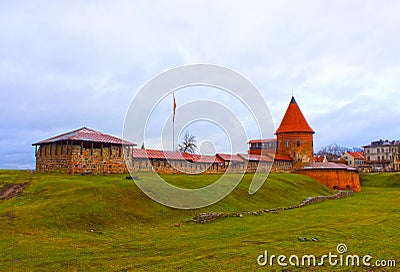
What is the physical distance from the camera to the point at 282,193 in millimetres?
32812

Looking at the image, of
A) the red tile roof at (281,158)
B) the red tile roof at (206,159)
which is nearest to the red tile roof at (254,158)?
the red tile roof at (281,158)

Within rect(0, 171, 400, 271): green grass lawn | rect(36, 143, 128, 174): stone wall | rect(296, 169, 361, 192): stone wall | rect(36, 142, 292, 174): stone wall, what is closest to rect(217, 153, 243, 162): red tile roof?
rect(36, 142, 292, 174): stone wall

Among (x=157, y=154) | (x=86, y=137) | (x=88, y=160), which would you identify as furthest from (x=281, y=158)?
(x=86, y=137)

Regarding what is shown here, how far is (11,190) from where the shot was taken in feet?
74.6

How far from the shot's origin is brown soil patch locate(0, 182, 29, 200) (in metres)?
21.5

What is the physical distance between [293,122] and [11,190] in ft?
159

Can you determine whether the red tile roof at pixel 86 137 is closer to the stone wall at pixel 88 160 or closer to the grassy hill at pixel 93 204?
the stone wall at pixel 88 160

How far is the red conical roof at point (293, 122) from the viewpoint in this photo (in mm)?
60812

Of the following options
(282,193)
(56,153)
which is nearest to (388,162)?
(282,193)

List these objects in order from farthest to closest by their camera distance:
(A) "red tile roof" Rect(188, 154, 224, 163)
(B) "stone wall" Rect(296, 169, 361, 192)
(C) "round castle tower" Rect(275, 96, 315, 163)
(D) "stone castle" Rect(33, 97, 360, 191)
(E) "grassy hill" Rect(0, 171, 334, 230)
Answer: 1. (C) "round castle tower" Rect(275, 96, 315, 163)
2. (B) "stone wall" Rect(296, 169, 361, 192)
3. (A) "red tile roof" Rect(188, 154, 224, 163)
4. (D) "stone castle" Rect(33, 97, 360, 191)
5. (E) "grassy hill" Rect(0, 171, 334, 230)

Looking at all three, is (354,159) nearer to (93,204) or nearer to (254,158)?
(254,158)

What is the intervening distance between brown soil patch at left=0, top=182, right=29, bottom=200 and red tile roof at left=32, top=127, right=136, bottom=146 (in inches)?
280

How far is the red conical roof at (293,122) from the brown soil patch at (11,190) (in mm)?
46302

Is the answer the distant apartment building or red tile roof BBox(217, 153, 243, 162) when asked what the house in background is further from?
red tile roof BBox(217, 153, 243, 162)
